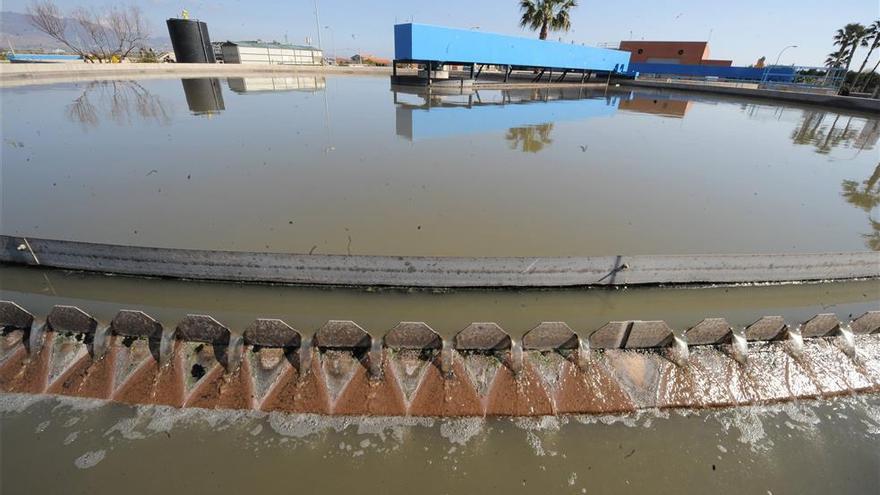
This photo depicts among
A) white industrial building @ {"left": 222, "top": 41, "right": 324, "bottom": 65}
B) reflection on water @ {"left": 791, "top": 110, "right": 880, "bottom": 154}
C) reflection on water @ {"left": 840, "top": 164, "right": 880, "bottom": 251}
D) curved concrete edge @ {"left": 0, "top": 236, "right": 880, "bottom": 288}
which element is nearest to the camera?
curved concrete edge @ {"left": 0, "top": 236, "right": 880, "bottom": 288}

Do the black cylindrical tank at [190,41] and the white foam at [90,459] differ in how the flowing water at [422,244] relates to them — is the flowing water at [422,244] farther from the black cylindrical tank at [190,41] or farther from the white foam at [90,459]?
the black cylindrical tank at [190,41]

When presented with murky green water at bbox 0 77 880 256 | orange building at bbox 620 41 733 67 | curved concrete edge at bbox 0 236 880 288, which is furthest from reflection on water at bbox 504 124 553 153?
orange building at bbox 620 41 733 67

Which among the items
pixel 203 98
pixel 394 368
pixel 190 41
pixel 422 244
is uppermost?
pixel 190 41

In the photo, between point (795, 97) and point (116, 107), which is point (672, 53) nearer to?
point (795, 97)

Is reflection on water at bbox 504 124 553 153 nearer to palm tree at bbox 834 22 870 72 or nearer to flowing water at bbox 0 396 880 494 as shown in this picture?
flowing water at bbox 0 396 880 494

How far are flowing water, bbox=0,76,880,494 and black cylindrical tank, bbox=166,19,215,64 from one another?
23720 millimetres

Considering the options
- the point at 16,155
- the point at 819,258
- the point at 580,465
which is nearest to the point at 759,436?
the point at 580,465

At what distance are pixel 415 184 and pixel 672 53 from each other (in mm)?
79188

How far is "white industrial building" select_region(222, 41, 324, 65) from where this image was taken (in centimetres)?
4034

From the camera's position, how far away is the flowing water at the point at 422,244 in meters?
2.96

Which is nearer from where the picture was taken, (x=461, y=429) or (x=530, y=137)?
(x=461, y=429)

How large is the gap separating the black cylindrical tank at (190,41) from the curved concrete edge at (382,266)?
3923 cm

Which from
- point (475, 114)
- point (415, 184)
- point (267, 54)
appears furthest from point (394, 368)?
point (267, 54)

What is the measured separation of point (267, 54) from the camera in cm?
4303
